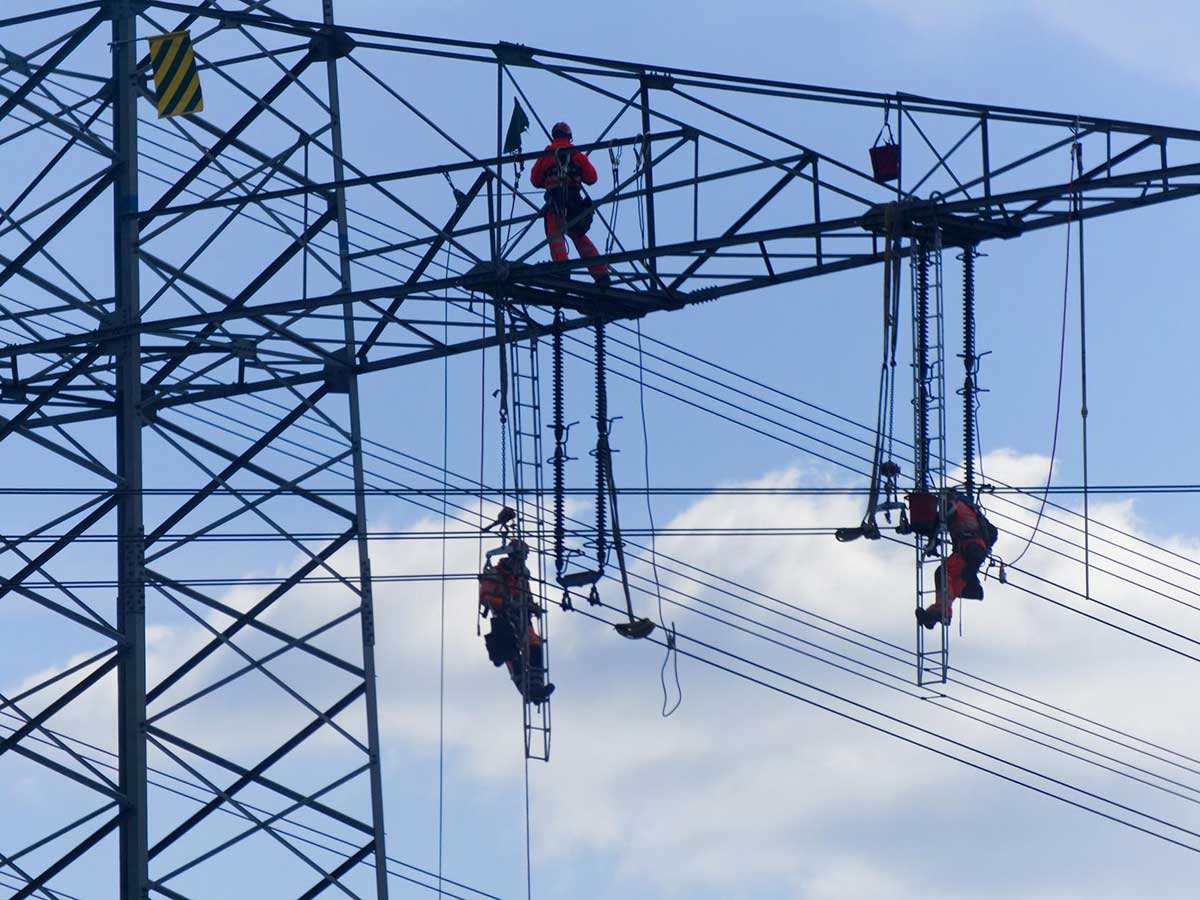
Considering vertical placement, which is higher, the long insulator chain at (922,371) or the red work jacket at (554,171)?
the red work jacket at (554,171)

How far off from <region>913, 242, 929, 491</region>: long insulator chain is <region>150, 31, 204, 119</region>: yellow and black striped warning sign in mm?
7609

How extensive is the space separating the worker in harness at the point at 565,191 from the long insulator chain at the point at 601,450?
95cm

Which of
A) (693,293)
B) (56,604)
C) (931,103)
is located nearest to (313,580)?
(56,604)

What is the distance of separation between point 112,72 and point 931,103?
28.0 feet

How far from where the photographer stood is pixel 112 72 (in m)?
31.5

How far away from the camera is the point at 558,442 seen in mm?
29406

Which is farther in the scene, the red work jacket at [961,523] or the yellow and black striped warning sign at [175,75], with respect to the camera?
the yellow and black striped warning sign at [175,75]

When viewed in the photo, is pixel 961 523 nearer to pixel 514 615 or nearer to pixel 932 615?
pixel 932 615

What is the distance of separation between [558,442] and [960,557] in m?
3.99

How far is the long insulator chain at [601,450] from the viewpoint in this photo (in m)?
28.9

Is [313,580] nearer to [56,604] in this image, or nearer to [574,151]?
[56,604]

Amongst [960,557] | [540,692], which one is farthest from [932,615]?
[540,692]

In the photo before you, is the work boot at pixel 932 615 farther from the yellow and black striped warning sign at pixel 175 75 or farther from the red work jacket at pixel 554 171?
the yellow and black striped warning sign at pixel 175 75

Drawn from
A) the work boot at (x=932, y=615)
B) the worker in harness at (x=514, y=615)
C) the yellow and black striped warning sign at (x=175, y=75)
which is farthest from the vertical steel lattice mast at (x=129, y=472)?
the work boot at (x=932, y=615)
